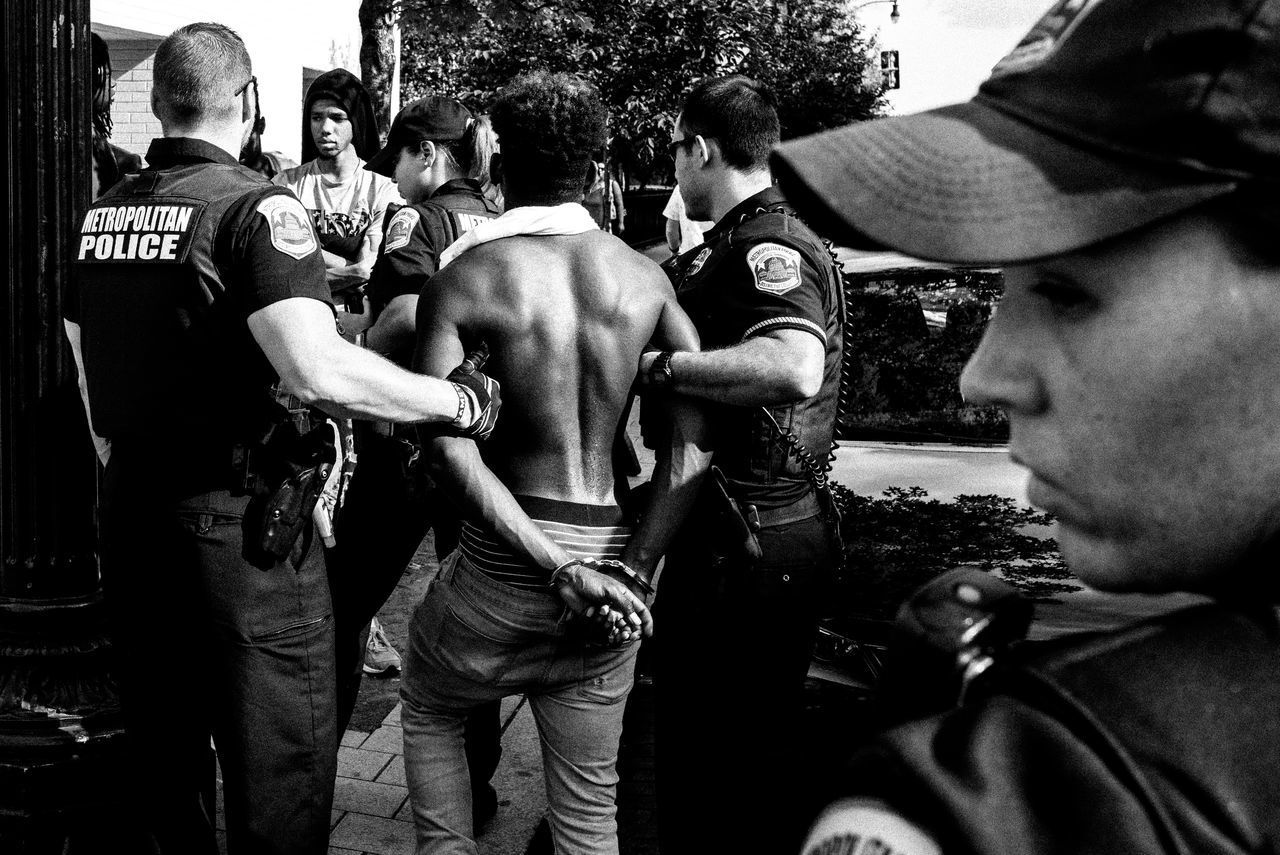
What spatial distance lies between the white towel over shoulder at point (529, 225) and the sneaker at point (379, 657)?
2.34 metres

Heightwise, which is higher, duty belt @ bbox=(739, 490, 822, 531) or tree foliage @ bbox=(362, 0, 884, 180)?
tree foliage @ bbox=(362, 0, 884, 180)

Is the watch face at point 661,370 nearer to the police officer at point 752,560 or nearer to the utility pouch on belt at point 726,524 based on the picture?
the police officer at point 752,560

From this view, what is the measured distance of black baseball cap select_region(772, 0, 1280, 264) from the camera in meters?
0.72

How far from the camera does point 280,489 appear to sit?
2826 mm

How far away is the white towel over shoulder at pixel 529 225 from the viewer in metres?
2.97

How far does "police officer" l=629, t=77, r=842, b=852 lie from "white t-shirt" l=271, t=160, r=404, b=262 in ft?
10.3

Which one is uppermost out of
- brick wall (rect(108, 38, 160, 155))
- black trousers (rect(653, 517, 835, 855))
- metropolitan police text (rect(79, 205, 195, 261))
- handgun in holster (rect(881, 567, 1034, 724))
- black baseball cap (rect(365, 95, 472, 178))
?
brick wall (rect(108, 38, 160, 155))

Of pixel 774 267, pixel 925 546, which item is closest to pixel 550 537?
pixel 774 267

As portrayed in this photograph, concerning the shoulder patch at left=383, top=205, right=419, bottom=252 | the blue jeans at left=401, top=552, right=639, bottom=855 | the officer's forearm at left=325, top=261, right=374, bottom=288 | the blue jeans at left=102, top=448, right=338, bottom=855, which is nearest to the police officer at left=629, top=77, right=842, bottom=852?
the blue jeans at left=401, top=552, right=639, bottom=855

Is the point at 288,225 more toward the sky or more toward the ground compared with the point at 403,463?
more toward the sky

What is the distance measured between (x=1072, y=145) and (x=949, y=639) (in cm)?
35

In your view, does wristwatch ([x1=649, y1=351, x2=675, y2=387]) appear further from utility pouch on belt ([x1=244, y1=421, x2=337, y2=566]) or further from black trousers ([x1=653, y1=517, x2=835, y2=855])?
utility pouch on belt ([x1=244, y1=421, x2=337, y2=566])

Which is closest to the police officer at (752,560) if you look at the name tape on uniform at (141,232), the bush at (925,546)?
the bush at (925,546)

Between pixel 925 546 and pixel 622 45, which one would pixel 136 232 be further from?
pixel 622 45
